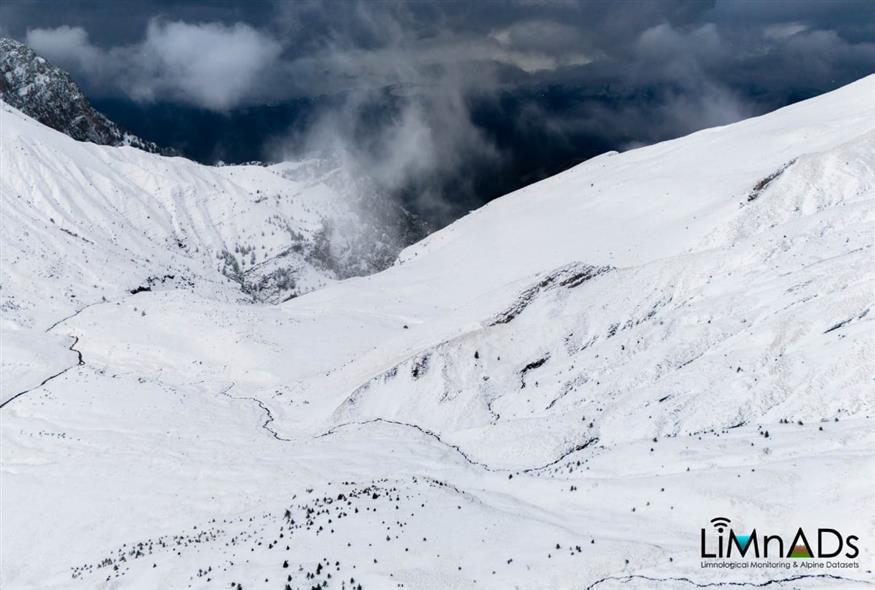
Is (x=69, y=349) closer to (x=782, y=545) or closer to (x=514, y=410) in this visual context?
(x=514, y=410)

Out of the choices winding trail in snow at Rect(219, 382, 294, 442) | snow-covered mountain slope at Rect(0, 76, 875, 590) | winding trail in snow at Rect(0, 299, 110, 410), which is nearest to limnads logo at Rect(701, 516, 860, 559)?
snow-covered mountain slope at Rect(0, 76, 875, 590)

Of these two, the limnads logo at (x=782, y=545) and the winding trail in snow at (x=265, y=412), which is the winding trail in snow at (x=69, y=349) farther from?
the limnads logo at (x=782, y=545)

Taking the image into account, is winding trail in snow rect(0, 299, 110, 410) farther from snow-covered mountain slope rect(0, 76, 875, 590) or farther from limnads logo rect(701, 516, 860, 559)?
limnads logo rect(701, 516, 860, 559)

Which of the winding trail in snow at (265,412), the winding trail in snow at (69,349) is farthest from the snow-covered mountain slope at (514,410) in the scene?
the winding trail in snow at (69,349)

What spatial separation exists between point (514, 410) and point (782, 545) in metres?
26.4

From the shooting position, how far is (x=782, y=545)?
68.2 ft

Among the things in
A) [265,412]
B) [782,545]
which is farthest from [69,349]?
[782,545]

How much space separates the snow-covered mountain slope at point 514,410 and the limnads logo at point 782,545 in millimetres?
544

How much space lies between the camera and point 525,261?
85188 millimetres

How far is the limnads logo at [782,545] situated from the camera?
19.9m

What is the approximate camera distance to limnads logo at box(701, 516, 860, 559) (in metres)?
19.9

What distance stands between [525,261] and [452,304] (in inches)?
453

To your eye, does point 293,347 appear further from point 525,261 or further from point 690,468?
point 690,468

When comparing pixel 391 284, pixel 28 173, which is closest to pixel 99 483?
pixel 391 284
